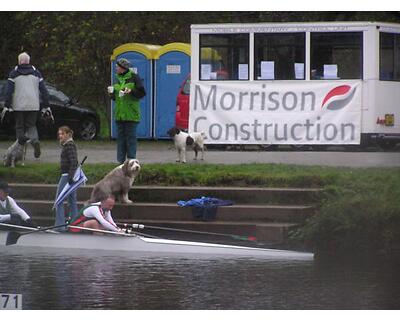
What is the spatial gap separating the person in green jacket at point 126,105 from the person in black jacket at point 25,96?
999mm

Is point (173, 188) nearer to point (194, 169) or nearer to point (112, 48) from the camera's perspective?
point (194, 169)

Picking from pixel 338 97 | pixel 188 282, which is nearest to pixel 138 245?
pixel 188 282

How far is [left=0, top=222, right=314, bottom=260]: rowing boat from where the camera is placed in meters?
16.8

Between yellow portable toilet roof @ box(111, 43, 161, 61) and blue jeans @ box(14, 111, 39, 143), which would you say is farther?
yellow portable toilet roof @ box(111, 43, 161, 61)

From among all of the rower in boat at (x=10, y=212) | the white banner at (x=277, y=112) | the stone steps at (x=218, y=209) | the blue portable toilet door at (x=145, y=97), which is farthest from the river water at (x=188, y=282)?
the blue portable toilet door at (x=145, y=97)

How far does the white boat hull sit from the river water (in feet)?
0.31

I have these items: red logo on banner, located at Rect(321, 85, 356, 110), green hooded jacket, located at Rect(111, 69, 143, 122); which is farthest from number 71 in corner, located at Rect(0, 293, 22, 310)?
red logo on banner, located at Rect(321, 85, 356, 110)

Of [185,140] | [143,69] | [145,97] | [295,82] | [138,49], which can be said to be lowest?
[185,140]

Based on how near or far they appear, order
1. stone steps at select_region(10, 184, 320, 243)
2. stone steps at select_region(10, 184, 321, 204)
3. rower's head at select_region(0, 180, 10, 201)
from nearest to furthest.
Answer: rower's head at select_region(0, 180, 10, 201)
stone steps at select_region(10, 184, 320, 243)
stone steps at select_region(10, 184, 321, 204)

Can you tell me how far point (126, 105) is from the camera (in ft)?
61.9

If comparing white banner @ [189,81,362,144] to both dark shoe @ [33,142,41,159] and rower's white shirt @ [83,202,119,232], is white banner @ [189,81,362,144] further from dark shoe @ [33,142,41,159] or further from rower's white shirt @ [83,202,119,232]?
rower's white shirt @ [83,202,119,232]

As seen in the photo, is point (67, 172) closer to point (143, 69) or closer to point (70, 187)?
point (70, 187)

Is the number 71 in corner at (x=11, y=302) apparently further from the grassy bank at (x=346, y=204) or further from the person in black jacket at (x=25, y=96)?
the person in black jacket at (x=25, y=96)

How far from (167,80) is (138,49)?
692 mm
